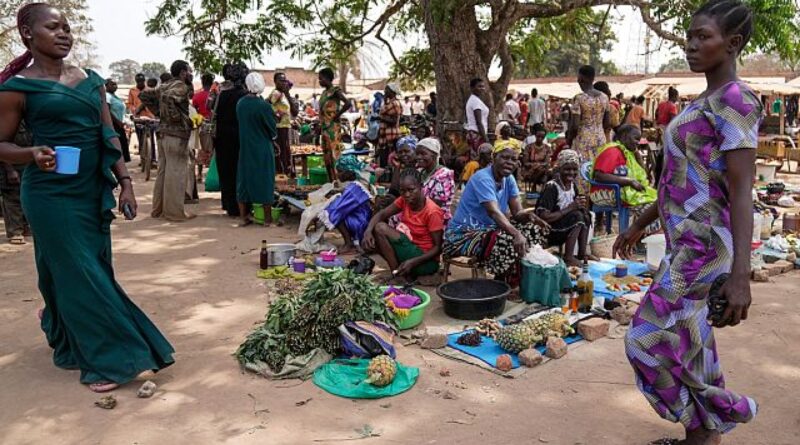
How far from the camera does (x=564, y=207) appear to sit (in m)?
5.91

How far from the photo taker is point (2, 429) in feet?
10.6

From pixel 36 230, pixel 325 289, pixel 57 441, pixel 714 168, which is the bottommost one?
pixel 57 441

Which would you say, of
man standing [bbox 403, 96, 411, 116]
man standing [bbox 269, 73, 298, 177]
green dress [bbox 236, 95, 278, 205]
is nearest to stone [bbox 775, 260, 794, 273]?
green dress [bbox 236, 95, 278, 205]

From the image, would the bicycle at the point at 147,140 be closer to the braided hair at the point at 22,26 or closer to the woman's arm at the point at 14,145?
the braided hair at the point at 22,26

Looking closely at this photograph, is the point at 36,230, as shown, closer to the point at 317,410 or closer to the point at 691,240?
the point at 317,410

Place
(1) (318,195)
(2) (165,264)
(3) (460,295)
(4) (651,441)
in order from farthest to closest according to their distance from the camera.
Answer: (1) (318,195)
(2) (165,264)
(3) (460,295)
(4) (651,441)

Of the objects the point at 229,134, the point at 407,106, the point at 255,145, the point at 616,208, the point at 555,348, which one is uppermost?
the point at 407,106

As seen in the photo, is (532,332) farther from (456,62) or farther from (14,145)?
(456,62)

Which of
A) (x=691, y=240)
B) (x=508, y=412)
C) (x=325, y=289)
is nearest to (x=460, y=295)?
(x=325, y=289)

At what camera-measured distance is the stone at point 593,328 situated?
4.36 m

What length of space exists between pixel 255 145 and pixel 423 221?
315 centimetres

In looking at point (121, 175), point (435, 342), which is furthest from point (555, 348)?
point (121, 175)

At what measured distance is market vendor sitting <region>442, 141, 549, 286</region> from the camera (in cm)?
507

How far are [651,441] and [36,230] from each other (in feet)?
10.5
